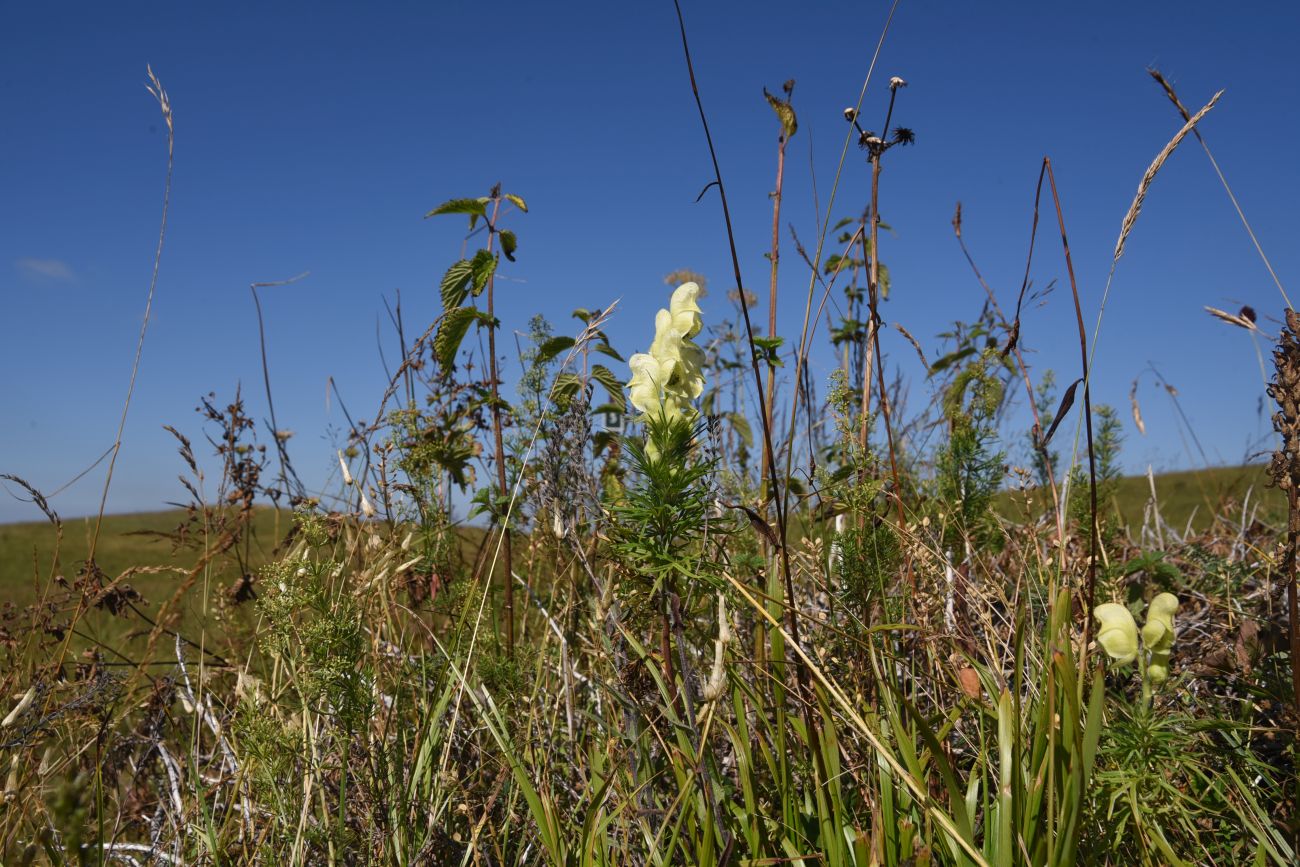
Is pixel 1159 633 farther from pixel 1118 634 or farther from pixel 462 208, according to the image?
pixel 462 208

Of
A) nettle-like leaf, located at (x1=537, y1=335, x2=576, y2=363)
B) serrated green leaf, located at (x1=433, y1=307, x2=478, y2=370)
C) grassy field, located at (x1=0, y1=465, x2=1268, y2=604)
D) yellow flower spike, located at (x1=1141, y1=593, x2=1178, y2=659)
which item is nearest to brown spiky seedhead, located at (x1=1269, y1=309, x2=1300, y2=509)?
yellow flower spike, located at (x1=1141, y1=593, x2=1178, y2=659)

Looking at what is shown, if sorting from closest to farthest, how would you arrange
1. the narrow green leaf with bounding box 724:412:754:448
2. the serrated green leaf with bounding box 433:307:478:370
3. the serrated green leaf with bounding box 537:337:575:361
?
1. the serrated green leaf with bounding box 433:307:478:370
2. the serrated green leaf with bounding box 537:337:575:361
3. the narrow green leaf with bounding box 724:412:754:448

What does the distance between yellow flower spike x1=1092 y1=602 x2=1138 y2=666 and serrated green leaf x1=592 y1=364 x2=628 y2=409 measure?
137 centimetres

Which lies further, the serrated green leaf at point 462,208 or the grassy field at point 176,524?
the grassy field at point 176,524

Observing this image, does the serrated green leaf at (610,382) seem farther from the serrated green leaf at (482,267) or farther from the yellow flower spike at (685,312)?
the yellow flower spike at (685,312)

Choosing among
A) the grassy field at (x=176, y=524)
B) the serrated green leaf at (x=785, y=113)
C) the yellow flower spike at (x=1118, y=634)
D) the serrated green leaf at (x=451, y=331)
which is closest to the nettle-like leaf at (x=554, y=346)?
the serrated green leaf at (x=451, y=331)

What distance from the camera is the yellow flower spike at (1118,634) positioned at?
4.43 feet

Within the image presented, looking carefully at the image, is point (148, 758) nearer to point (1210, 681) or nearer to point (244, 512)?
point (244, 512)

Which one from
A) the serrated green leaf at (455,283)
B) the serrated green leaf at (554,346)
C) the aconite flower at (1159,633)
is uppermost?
the serrated green leaf at (455,283)

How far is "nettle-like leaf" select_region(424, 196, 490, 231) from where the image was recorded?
2420 mm

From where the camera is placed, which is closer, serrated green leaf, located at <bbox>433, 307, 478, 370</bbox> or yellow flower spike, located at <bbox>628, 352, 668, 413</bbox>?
yellow flower spike, located at <bbox>628, 352, 668, 413</bbox>

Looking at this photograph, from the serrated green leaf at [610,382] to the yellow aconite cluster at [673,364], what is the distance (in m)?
0.91

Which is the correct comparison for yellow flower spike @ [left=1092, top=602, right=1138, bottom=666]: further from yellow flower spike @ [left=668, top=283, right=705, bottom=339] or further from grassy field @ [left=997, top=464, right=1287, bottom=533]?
grassy field @ [left=997, top=464, right=1287, bottom=533]

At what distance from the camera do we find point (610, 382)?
2.39 m
